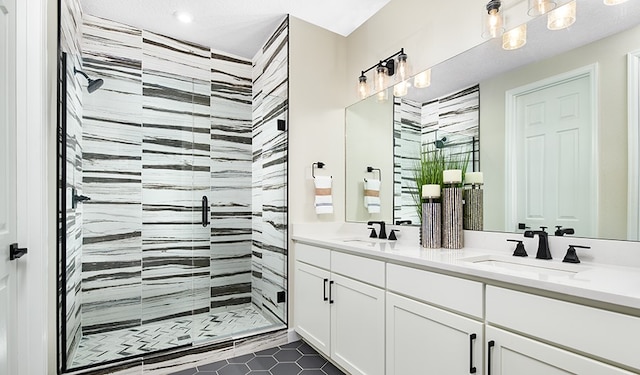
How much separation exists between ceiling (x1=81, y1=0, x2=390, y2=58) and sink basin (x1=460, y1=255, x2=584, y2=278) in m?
1.98

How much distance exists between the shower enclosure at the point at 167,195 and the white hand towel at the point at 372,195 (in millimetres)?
672

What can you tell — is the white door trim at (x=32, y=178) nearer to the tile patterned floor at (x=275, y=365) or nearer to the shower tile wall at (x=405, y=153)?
the tile patterned floor at (x=275, y=365)

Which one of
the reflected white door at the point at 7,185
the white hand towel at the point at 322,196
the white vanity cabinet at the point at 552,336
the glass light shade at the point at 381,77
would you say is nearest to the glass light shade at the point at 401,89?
the glass light shade at the point at 381,77

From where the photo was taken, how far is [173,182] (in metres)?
2.68

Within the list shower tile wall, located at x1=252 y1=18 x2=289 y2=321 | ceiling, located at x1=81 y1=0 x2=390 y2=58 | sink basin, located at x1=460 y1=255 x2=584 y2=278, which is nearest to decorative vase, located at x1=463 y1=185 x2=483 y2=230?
sink basin, located at x1=460 y1=255 x2=584 y2=278

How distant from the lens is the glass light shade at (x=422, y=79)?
83.7 inches

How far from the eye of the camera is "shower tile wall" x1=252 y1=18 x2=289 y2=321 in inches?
104

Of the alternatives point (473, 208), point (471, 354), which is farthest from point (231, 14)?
point (471, 354)

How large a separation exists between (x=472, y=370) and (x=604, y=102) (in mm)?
1191

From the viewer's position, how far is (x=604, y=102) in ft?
4.37

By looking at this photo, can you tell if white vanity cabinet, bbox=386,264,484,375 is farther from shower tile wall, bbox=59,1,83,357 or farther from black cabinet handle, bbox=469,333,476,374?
shower tile wall, bbox=59,1,83,357

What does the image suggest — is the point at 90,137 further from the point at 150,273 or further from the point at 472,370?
the point at 472,370

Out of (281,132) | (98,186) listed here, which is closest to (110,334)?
(98,186)

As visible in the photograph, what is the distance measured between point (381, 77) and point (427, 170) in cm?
86
